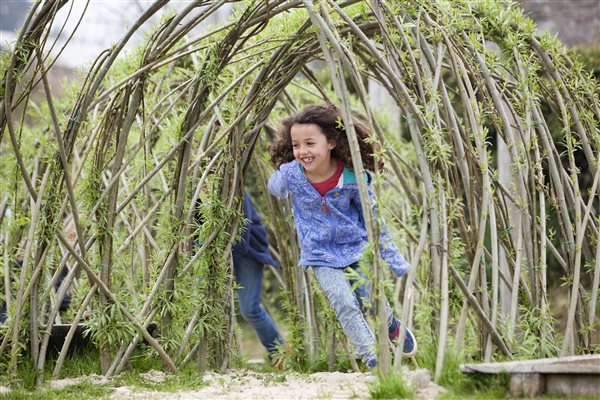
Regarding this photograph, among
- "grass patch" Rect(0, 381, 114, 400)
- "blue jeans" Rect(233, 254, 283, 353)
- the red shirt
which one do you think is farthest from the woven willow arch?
"blue jeans" Rect(233, 254, 283, 353)

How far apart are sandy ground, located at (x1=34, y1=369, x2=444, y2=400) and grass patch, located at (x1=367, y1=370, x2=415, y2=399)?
0.04 m

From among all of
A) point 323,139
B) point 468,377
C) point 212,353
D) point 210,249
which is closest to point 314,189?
point 323,139

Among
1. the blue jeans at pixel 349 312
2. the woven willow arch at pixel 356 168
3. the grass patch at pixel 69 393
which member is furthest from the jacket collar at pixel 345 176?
the grass patch at pixel 69 393

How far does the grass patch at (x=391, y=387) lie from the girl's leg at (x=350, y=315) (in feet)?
2.22

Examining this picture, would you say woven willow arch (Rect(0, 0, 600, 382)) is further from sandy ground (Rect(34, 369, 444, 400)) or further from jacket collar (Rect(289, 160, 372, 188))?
jacket collar (Rect(289, 160, 372, 188))

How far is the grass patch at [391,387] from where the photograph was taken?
221cm

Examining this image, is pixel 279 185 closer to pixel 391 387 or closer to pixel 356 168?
pixel 356 168

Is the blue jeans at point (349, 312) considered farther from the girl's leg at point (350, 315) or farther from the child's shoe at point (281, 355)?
the child's shoe at point (281, 355)

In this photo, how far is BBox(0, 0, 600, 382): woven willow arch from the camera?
261cm

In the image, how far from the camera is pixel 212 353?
3.53 meters

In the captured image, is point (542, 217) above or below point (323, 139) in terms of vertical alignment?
below

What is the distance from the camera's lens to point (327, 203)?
3.24 metres

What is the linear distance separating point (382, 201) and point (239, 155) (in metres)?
1.18

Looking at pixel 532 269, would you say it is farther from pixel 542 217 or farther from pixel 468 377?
pixel 468 377
